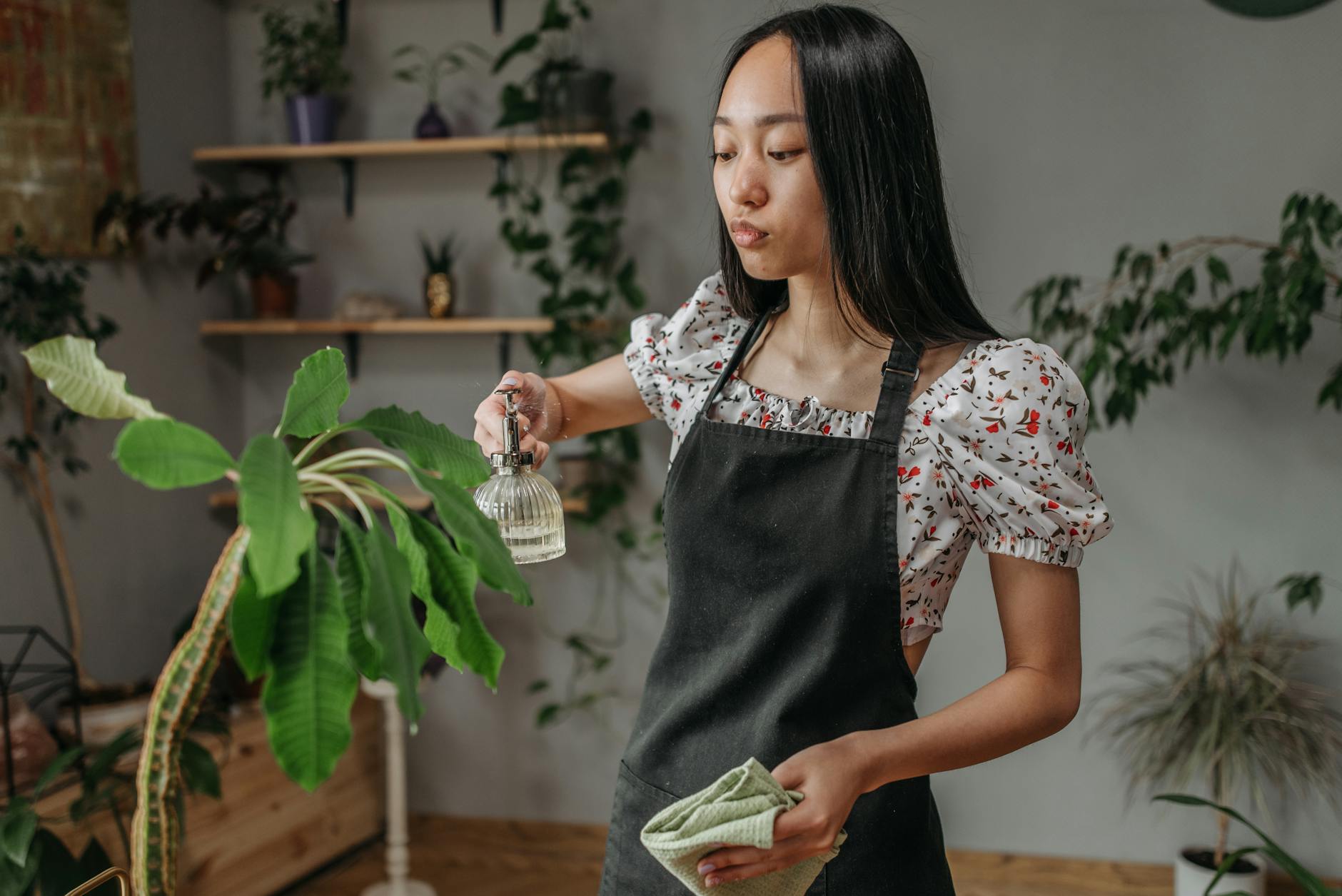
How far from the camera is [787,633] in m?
1.10

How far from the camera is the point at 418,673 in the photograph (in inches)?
23.9

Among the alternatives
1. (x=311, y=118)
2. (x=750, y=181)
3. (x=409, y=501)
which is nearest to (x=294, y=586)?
(x=750, y=181)

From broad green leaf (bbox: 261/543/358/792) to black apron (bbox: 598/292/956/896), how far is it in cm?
57

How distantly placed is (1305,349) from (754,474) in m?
2.20

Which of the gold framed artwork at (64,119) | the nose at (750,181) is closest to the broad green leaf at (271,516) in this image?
the nose at (750,181)

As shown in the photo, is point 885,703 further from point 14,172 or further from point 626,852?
point 14,172

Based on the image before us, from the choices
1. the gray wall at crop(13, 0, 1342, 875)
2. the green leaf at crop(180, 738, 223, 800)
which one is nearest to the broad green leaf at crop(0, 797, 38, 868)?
the green leaf at crop(180, 738, 223, 800)

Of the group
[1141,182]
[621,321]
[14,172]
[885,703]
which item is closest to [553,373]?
[621,321]

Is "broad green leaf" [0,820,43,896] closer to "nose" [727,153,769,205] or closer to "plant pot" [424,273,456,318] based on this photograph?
"plant pot" [424,273,456,318]

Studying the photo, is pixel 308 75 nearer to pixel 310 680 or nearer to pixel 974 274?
pixel 974 274

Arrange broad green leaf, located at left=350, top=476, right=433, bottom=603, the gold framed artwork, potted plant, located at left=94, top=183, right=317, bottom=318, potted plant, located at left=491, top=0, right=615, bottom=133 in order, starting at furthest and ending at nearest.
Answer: potted plant, located at left=491, top=0, right=615, bottom=133 < potted plant, located at left=94, top=183, right=317, bottom=318 < the gold framed artwork < broad green leaf, located at left=350, top=476, right=433, bottom=603

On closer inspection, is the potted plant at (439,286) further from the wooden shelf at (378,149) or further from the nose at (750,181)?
the nose at (750,181)

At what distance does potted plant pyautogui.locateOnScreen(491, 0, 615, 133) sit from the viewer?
9.53 feet

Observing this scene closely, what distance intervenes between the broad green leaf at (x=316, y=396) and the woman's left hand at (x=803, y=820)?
427 millimetres
